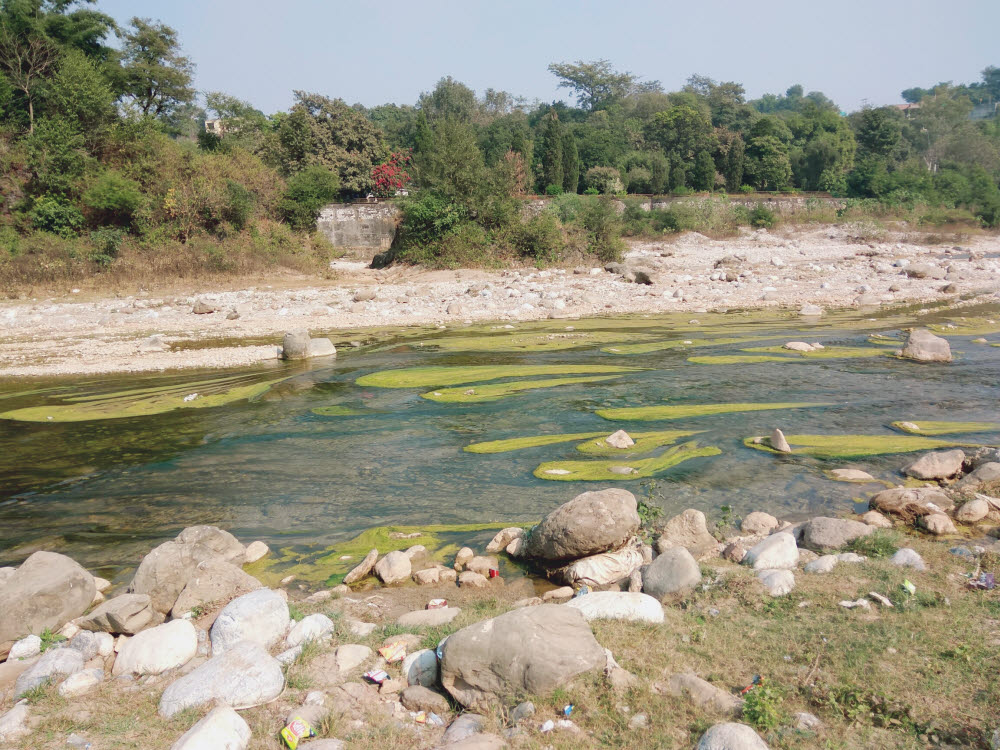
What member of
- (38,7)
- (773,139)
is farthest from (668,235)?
(38,7)

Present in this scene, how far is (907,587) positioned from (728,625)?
1293 mm

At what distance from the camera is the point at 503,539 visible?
20.7 ft

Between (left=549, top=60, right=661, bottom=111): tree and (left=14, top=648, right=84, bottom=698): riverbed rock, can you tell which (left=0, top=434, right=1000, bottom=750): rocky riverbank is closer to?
(left=14, top=648, right=84, bottom=698): riverbed rock

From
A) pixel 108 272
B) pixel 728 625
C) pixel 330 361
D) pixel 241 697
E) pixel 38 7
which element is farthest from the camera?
pixel 38 7

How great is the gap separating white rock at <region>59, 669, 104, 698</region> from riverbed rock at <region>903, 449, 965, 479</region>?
767 centimetres

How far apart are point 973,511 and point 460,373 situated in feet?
Answer: 27.0

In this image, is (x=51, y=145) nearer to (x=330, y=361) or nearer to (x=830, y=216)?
(x=330, y=361)

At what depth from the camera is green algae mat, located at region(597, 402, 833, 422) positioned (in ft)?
32.3

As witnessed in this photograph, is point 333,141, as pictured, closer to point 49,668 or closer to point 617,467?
point 617,467

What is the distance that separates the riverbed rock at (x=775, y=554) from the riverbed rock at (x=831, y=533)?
31 centimetres

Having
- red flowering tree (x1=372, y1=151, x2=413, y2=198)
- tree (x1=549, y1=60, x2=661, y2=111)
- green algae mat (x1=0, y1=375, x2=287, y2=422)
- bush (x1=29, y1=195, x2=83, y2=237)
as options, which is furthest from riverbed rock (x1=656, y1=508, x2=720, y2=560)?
tree (x1=549, y1=60, x2=661, y2=111)

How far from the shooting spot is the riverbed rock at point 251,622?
4.46 metres

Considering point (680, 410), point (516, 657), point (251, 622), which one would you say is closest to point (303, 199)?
point (680, 410)

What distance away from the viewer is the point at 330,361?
1424 cm
